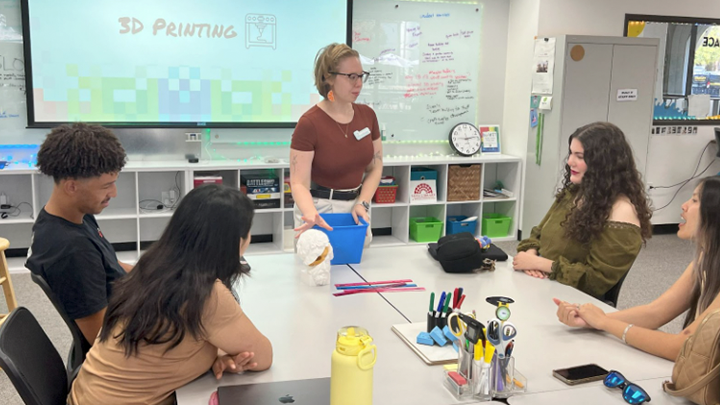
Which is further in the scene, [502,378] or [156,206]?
[156,206]

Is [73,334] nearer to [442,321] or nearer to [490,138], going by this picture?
[442,321]

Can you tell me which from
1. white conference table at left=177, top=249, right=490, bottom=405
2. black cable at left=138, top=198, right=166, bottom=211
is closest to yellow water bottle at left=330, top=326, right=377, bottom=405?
white conference table at left=177, top=249, right=490, bottom=405

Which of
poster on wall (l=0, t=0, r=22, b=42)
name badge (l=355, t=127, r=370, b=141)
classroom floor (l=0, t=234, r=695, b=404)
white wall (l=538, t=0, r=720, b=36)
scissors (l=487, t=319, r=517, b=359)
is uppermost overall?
white wall (l=538, t=0, r=720, b=36)

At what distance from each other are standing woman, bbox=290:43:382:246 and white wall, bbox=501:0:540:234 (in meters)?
2.89

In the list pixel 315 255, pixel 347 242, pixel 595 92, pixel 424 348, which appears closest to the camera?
pixel 424 348

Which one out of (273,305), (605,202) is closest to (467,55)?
(605,202)

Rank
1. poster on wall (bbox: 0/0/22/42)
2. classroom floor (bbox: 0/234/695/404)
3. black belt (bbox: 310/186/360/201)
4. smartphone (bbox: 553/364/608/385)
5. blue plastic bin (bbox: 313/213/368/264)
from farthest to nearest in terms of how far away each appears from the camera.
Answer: poster on wall (bbox: 0/0/22/42) < classroom floor (bbox: 0/234/695/404) < black belt (bbox: 310/186/360/201) < blue plastic bin (bbox: 313/213/368/264) < smartphone (bbox: 553/364/608/385)

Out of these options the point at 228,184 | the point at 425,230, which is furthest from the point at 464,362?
the point at 425,230

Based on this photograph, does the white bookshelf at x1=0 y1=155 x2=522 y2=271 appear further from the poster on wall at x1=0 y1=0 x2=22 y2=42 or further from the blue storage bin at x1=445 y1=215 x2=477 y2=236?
the poster on wall at x1=0 y1=0 x2=22 y2=42

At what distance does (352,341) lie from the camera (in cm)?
132

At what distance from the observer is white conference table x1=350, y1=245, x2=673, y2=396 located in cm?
169

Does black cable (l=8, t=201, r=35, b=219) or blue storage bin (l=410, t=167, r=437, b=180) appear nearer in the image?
black cable (l=8, t=201, r=35, b=219)

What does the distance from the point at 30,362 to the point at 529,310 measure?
4.91ft

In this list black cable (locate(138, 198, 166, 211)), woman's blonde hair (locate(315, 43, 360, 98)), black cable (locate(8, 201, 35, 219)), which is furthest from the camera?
black cable (locate(138, 198, 166, 211))
